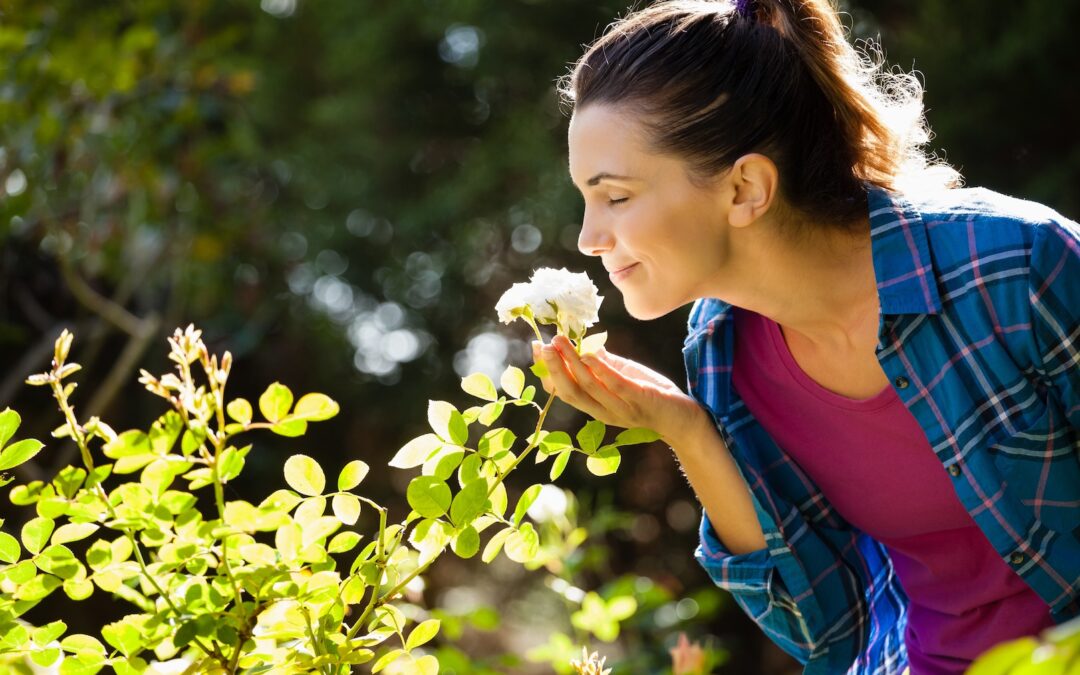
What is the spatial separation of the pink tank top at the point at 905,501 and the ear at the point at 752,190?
0.88 feet

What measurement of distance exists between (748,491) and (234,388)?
2.19m

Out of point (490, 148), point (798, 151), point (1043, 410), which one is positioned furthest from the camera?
point (490, 148)

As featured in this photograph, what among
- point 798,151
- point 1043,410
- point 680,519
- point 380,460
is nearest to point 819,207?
point 798,151

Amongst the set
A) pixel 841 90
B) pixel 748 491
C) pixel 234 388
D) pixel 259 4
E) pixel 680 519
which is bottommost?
pixel 680 519

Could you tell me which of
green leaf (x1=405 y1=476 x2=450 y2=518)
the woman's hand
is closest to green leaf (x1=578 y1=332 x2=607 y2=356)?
the woman's hand

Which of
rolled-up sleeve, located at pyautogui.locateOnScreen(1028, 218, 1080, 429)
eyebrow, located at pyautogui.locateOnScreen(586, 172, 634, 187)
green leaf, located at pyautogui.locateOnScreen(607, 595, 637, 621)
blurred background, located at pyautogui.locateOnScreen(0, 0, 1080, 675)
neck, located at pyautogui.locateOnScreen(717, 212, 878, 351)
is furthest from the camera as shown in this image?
blurred background, located at pyautogui.locateOnScreen(0, 0, 1080, 675)

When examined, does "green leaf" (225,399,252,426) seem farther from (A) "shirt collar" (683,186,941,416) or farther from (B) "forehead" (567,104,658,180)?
(A) "shirt collar" (683,186,941,416)

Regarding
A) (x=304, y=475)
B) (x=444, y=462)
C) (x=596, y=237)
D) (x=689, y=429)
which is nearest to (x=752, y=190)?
(x=596, y=237)

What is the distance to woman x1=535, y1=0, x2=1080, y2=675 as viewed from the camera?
138 cm

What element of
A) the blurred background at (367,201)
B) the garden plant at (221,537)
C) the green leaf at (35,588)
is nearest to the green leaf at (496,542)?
the garden plant at (221,537)

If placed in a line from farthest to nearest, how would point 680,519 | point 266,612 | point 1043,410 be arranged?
point 680,519 → point 1043,410 → point 266,612

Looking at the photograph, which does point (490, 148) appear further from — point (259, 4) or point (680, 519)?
point (680, 519)

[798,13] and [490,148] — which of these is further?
[490,148]

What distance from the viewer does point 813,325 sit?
159 centimetres
